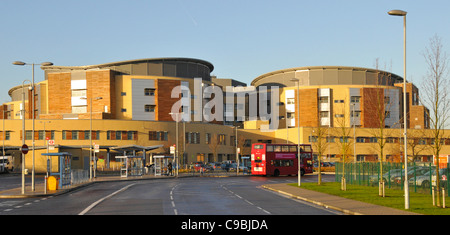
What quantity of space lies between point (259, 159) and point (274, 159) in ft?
6.54

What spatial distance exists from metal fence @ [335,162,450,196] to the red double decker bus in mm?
12861

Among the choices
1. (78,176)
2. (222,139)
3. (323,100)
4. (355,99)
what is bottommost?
(78,176)

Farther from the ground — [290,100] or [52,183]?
[290,100]

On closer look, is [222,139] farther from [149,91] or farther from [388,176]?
[388,176]

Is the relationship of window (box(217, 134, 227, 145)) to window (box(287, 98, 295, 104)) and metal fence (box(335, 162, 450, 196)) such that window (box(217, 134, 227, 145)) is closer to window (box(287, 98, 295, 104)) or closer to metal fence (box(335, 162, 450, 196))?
window (box(287, 98, 295, 104))

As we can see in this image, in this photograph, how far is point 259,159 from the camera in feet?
217

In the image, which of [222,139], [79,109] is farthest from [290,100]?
[79,109]

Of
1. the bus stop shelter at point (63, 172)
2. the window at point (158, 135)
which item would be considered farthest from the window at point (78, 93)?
the bus stop shelter at point (63, 172)

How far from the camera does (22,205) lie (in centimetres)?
2753

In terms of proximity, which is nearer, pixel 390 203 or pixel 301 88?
pixel 390 203
